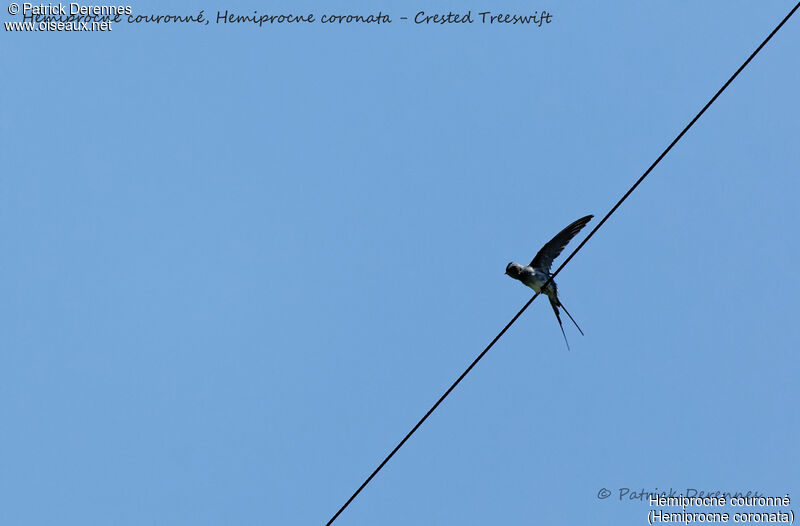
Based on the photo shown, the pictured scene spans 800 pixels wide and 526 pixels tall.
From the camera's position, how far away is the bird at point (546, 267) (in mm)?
11242

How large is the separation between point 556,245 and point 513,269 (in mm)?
707

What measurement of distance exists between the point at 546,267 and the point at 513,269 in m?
0.42

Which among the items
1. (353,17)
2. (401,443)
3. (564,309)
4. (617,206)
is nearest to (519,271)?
(564,309)

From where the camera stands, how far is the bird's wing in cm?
1108

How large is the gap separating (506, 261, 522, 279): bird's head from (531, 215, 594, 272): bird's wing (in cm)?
19

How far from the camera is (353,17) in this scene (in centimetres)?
1313

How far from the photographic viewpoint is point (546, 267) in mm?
11789

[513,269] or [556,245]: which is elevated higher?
[556,245]

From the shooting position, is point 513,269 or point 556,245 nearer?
point 556,245

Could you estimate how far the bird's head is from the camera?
11914mm

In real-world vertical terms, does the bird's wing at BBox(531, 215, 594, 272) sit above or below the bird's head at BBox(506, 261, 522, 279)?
above

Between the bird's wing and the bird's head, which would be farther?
the bird's head

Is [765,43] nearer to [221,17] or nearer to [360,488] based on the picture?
[360,488]

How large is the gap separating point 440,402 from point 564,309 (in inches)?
222
